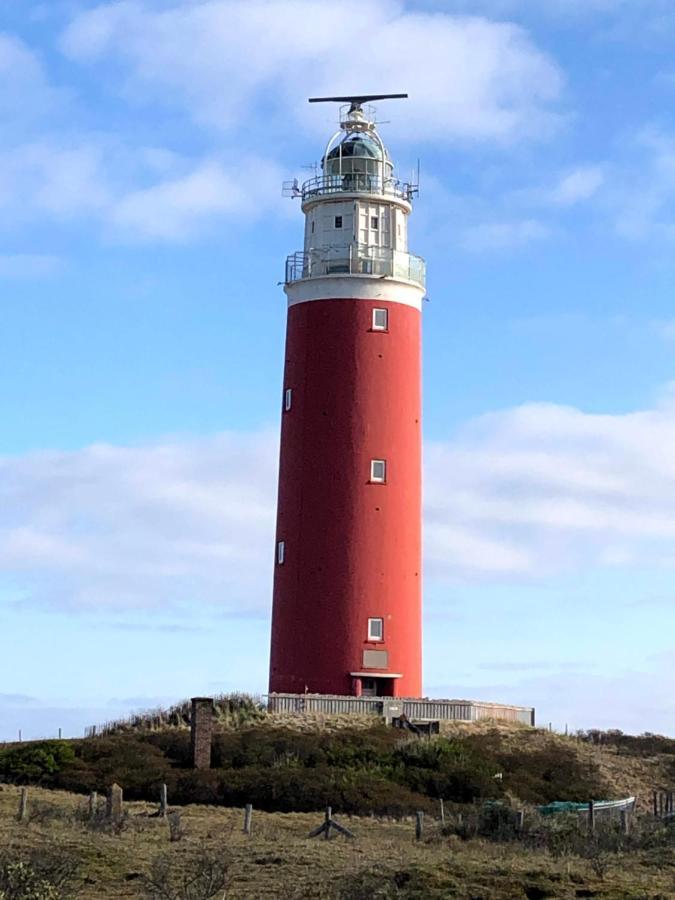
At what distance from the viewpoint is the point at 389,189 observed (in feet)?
153

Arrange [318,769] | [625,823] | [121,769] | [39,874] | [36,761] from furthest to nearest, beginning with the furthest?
[36,761]
[121,769]
[318,769]
[625,823]
[39,874]

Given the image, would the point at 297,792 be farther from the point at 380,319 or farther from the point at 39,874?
the point at 380,319

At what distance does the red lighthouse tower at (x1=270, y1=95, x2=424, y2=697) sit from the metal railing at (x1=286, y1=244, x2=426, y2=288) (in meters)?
0.04

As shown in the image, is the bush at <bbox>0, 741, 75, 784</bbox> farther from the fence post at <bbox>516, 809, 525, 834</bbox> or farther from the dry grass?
the fence post at <bbox>516, 809, 525, 834</bbox>

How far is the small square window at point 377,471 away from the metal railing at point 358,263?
16.9ft

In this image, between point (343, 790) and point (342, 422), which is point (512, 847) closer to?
point (343, 790)

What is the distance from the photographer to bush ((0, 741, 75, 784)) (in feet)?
124

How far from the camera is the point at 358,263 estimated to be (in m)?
45.4

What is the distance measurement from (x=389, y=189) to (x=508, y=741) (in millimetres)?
15830

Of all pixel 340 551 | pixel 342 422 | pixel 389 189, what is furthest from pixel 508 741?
pixel 389 189

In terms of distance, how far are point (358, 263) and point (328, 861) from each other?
76.5ft

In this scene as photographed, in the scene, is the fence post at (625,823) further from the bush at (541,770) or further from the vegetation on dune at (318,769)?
the bush at (541,770)

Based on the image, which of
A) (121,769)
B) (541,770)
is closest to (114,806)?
(121,769)

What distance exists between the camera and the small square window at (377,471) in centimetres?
4416
